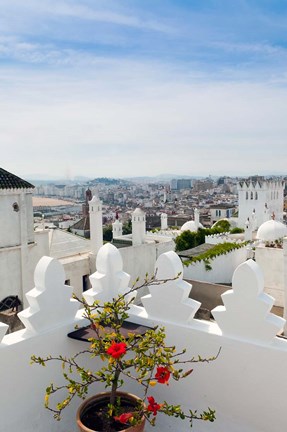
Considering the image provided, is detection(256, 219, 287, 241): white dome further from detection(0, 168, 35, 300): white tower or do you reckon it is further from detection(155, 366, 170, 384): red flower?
detection(155, 366, 170, 384): red flower

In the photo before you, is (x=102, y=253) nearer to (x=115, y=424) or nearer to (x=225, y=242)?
(x=115, y=424)

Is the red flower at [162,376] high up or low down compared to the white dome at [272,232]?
up

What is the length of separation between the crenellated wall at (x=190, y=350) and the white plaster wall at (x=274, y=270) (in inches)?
569

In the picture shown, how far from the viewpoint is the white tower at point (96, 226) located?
14.4 metres

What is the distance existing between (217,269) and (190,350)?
17.2 m

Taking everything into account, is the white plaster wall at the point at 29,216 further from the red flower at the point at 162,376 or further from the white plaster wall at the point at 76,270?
the red flower at the point at 162,376

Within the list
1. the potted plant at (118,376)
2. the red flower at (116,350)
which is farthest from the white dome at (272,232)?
the red flower at (116,350)

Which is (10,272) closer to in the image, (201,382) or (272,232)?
(201,382)

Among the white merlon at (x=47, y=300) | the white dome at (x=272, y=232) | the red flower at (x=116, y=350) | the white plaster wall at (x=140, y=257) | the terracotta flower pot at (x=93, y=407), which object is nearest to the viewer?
the red flower at (x=116, y=350)

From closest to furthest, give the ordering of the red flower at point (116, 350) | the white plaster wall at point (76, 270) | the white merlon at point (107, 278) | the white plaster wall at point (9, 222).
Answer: the red flower at point (116, 350) → the white merlon at point (107, 278) → the white plaster wall at point (9, 222) → the white plaster wall at point (76, 270)

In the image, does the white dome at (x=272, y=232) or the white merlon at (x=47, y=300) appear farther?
the white dome at (x=272, y=232)

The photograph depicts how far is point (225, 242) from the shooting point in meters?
24.0

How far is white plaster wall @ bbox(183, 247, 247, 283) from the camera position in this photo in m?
19.8

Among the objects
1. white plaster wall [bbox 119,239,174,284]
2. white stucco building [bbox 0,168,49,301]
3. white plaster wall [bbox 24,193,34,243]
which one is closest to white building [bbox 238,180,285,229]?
white plaster wall [bbox 119,239,174,284]
